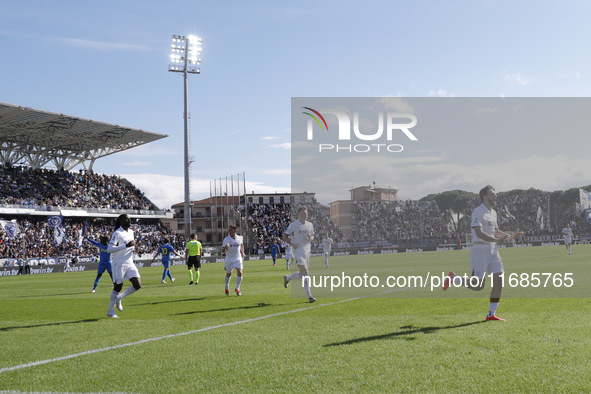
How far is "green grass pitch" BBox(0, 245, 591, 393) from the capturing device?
5.64 m

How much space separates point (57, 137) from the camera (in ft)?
183

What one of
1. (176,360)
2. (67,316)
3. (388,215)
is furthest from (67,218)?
(176,360)

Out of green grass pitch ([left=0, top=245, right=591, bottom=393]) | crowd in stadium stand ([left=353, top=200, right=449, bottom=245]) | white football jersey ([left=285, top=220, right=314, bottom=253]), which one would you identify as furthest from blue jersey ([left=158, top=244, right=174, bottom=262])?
crowd in stadium stand ([left=353, top=200, right=449, bottom=245])

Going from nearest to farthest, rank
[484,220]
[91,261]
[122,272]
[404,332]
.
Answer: [404,332] → [484,220] → [122,272] → [91,261]

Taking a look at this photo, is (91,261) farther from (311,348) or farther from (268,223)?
(311,348)

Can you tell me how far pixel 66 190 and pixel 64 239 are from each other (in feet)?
30.8

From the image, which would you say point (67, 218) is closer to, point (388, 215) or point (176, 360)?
point (388, 215)

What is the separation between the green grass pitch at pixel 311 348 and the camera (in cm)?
564

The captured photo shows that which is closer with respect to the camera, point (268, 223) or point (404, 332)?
point (404, 332)

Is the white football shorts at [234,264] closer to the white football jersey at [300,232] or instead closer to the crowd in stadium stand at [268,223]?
the white football jersey at [300,232]

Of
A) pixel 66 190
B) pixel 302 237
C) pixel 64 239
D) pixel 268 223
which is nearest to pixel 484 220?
pixel 302 237

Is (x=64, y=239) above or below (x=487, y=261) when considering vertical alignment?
below

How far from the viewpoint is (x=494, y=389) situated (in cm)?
514

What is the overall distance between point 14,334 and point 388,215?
148 feet
